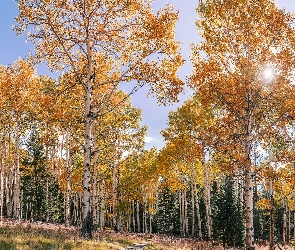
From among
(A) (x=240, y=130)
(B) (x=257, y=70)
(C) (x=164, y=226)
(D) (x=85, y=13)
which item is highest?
(D) (x=85, y=13)

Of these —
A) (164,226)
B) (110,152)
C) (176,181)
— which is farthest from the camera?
(164,226)

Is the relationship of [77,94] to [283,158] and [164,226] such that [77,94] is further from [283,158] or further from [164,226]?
[164,226]

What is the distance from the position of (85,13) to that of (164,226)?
133 ft

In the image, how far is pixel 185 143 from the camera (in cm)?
2222

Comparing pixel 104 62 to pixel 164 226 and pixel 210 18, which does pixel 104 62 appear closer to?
pixel 210 18

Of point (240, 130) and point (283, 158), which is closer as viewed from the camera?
point (283, 158)

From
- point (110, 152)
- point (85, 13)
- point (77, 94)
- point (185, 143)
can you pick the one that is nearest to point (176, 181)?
point (185, 143)

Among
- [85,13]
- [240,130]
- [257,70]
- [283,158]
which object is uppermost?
[85,13]

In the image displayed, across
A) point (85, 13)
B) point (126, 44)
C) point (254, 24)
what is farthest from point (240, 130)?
point (85, 13)

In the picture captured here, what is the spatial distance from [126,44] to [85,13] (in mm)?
1948

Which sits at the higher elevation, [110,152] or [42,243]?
[110,152]

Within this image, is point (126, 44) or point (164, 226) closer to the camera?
point (126, 44)

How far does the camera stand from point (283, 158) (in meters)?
11.9

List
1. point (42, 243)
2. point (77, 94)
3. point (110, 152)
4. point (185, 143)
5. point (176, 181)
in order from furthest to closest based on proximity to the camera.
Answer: point (110, 152), point (176, 181), point (185, 143), point (77, 94), point (42, 243)
